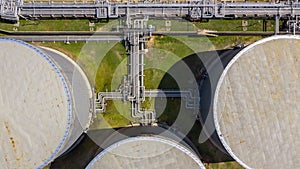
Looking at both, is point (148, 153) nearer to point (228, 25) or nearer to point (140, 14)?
point (140, 14)

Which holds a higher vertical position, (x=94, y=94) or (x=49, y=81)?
(x=49, y=81)

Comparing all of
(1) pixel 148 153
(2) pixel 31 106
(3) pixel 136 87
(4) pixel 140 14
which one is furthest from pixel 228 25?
(2) pixel 31 106

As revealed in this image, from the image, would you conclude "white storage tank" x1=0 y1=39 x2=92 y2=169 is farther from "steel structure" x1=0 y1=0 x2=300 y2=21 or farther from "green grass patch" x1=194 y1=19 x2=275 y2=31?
"green grass patch" x1=194 y1=19 x2=275 y2=31

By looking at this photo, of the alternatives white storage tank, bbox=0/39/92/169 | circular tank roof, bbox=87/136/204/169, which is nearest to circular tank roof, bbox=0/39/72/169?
white storage tank, bbox=0/39/92/169

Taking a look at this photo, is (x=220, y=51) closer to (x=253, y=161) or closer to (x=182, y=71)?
(x=182, y=71)

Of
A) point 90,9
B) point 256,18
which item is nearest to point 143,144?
point 90,9

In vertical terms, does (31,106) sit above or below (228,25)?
below

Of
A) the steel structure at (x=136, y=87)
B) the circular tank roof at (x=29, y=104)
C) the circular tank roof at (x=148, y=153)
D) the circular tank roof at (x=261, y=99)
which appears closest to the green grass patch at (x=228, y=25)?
the steel structure at (x=136, y=87)

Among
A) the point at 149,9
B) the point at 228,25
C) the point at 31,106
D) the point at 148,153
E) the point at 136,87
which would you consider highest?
the point at 149,9
